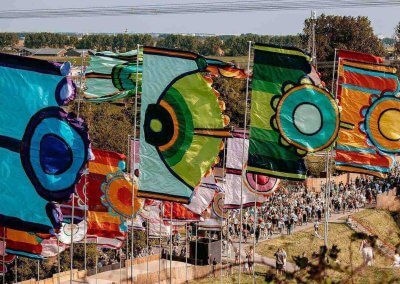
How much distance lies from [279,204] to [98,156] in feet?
63.3

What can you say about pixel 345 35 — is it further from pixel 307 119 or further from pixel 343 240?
pixel 307 119

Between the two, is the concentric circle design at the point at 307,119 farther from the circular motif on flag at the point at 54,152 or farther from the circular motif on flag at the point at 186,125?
the circular motif on flag at the point at 54,152

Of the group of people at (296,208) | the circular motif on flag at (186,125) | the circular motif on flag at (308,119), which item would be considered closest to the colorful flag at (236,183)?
the circular motif on flag at (308,119)

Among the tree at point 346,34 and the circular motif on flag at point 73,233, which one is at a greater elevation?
the tree at point 346,34

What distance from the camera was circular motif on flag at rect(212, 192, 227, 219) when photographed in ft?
96.1

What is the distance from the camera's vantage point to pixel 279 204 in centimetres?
4453

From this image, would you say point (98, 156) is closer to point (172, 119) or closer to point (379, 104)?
point (172, 119)

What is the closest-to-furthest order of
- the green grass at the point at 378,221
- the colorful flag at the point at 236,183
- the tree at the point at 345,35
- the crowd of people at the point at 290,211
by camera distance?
the colorful flag at the point at 236,183 → the crowd of people at the point at 290,211 → the green grass at the point at 378,221 → the tree at the point at 345,35

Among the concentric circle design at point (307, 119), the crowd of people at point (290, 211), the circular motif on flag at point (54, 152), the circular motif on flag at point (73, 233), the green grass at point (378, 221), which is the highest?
the concentric circle design at point (307, 119)

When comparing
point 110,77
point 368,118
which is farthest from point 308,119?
point 110,77

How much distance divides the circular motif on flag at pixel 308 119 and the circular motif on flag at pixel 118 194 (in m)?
5.41

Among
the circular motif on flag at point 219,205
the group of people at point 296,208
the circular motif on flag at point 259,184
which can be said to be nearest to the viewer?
the circular motif on flag at point 259,184

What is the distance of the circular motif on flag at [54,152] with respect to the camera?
19.3m

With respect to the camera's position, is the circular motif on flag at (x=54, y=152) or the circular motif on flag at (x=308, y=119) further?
the circular motif on flag at (x=308, y=119)
